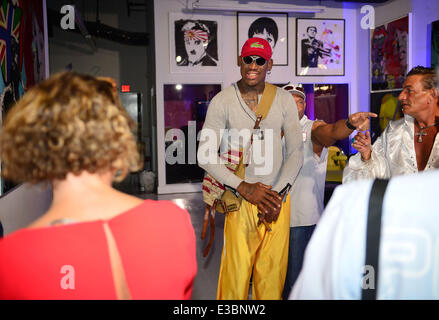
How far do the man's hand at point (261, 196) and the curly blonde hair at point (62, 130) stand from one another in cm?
147

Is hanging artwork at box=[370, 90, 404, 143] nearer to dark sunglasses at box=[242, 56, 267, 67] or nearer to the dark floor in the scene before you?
the dark floor

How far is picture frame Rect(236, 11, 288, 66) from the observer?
28.9ft

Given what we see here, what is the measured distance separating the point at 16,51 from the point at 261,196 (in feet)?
8.41

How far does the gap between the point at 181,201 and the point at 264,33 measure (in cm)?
419

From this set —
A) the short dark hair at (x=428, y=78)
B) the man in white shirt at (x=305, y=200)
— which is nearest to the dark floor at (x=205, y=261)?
the man in white shirt at (x=305, y=200)

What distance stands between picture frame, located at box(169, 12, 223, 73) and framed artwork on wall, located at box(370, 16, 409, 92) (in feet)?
11.2

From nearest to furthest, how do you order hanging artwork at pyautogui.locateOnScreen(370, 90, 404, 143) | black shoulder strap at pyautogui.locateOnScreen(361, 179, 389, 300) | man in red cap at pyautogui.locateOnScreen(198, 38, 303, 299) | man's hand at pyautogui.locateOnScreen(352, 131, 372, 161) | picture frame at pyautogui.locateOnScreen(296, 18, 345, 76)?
1. black shoulder strap at pyautogui.locateOnScreen(361, 179, 389, 300)
2. man's hand at pyautogui.locateOnScreen(352, 131, 372, 161)
3. man in red cap at pyautogui.locateOnScreen(198, 38, 303, 299)
4. hanging artwork at pyautogui.locateOnScreen(370, 90, 404, 143)
5. picture frame at pyautogui.locateOnScreen(296, 18, 345, 76)

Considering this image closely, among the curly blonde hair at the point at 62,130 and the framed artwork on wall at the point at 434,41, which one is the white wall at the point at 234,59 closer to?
the framed artwork on wall at the point at 434,41

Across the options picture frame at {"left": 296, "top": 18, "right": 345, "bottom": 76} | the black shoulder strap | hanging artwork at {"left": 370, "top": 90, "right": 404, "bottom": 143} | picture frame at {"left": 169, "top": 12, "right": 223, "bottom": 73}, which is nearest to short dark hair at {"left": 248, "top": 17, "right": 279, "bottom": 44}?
picture frame at {"left": 296, "top": 18, "right": 345, "bottom": 76}

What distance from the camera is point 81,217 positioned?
935mm

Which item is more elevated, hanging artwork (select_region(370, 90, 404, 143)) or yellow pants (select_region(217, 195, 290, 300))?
hanging artwork (select_region(370, 90, 404, 143))

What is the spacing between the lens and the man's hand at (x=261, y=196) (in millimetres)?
2406

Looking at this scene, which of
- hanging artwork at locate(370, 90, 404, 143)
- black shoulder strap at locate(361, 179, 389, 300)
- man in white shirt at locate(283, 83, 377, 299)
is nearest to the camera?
black shoulder strap at locate(361, 179, 389, 300)
